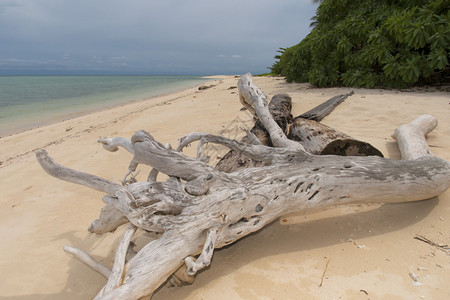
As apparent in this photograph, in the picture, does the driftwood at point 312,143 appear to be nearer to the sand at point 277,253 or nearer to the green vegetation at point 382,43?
the sand at point 277,253

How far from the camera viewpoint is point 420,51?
848 centimetres

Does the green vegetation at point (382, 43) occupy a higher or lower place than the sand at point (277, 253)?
higher

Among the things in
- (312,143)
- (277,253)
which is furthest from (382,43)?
(277,253)

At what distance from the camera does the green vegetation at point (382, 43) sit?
7195mm

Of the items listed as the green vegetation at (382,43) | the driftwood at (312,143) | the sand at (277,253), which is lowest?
the sand at (277,253)

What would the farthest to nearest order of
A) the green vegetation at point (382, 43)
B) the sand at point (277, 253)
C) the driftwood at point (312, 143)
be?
the green vegetation at point (382, 43) < the driftwood at point (312, 143) < the sand at point (277, 253)

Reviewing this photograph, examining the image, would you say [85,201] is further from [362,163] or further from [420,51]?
[420,51]

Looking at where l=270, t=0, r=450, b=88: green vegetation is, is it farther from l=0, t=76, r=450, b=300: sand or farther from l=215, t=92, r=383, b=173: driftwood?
l=215, t=92, r=383, b=173: driftwood

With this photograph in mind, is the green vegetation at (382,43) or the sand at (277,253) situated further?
the green vegetation at (382,43)

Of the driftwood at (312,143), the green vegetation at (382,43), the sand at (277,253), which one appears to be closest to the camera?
the sand at (277,253)

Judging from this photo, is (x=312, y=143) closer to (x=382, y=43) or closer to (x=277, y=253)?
(x=277, y=253)

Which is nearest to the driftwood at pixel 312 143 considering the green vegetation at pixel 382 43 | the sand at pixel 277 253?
the sand at pixel 277 253

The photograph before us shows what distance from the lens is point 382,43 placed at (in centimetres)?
820

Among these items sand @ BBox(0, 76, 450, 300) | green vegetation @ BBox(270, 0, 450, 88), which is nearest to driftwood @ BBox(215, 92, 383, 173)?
sand @ BBox(0, 76, 450, 300)
